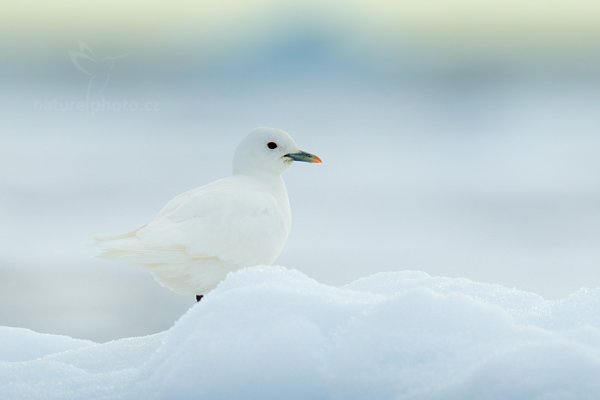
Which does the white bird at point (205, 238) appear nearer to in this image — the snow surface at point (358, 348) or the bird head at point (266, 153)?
the bird head at point (266, 153)

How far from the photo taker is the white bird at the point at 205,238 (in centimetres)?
442

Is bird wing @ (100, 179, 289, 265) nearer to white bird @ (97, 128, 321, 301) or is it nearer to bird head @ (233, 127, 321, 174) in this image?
white bird @ (97, 128, 321, 301)

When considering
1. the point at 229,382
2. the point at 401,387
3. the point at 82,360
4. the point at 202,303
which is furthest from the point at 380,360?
the point at 82,360

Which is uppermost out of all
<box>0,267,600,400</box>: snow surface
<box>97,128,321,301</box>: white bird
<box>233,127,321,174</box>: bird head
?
<box>233,127,321,174</box>: bird head

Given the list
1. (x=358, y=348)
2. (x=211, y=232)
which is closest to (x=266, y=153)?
(x=211, y=232)

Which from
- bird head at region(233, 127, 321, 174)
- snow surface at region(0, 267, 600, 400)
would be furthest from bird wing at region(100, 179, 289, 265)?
snow surface at region(0, 267, 600, 400)

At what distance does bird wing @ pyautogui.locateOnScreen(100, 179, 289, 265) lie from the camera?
4414mm

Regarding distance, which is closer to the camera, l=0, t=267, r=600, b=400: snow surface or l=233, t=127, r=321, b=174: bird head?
l=0, t=267, r=600, b=400: snow surface

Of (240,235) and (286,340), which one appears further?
(240,235)

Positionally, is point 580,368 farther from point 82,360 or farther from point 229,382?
point 82,360

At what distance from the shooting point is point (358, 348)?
272 cm

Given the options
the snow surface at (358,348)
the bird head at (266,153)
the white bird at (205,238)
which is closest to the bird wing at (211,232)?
the white bird at (205,238)

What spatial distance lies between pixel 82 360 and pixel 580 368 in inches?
72.4

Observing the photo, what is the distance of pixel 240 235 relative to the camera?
14.7 feet
